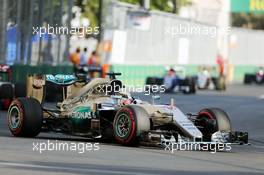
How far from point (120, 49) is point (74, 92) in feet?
78.9

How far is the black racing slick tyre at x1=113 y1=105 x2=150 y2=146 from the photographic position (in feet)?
45.0

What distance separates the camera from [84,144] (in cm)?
1426

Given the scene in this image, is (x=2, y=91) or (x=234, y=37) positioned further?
(x=234, y=37)

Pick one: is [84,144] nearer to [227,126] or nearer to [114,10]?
[227,126]

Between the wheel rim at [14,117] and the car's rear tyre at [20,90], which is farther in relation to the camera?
the car's rear tyre at [20,90]

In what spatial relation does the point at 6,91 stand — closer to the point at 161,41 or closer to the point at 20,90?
the point at 20,90

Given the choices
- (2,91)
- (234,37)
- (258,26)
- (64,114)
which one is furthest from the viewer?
(258,26)

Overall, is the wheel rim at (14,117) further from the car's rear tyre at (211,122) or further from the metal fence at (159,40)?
the metal fence at (159,40)

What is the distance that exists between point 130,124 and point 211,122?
5.33ft

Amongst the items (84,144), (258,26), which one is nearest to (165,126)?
(84,144)

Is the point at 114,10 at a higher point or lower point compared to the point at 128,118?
higher

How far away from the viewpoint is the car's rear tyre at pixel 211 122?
1461 centimetres

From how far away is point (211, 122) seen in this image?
14680 millimetres

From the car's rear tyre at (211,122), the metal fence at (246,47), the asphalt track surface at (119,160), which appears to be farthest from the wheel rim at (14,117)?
the metal fence at (246,47)
